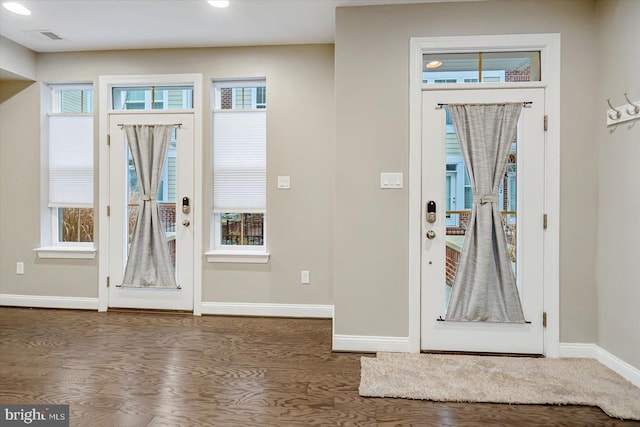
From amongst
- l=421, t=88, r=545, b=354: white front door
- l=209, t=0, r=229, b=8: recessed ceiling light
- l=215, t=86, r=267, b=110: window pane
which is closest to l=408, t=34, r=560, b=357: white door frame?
l=421, t=88, r=545, b=354: white front door

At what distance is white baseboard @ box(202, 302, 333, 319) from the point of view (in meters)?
3.36

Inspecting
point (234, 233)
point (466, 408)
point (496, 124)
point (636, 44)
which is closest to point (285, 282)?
point (234, 233)

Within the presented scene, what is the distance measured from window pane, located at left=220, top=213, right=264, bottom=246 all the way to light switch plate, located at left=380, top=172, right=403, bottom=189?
142 cm

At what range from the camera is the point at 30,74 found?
3480 mm

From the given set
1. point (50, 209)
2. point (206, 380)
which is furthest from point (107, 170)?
point (206, 380)

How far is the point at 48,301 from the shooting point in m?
3.59

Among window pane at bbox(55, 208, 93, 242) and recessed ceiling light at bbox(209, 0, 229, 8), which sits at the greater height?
recessed ceiling light at bbox(209, 0, 229, 8)

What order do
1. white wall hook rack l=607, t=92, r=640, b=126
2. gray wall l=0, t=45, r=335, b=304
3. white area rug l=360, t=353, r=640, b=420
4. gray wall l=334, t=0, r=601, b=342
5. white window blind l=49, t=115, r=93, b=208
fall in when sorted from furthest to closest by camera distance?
white window blind l=49, t=115, r=93, b=208 < gray wall l=0, t=45, r=335, b=304 < gray wall l=334, t=0, r=601, b=342 < white wall hook rack l=607, t=92, r=640, b=126 < white area rug l=360, t=353, r=640, b=420

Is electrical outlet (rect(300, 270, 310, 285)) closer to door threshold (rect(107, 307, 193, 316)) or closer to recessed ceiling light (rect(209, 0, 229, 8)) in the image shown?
door threshold (rect(107, 307, 193, 316))

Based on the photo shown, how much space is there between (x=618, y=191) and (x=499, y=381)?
1466 millimetres

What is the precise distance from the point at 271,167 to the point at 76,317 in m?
2.36

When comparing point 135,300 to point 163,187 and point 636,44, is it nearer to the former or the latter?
point 163,187

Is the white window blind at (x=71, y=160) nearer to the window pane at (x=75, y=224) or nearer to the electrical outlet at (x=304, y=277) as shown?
the window pane at (x=75, y=224)

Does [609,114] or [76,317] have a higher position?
[609,114]
